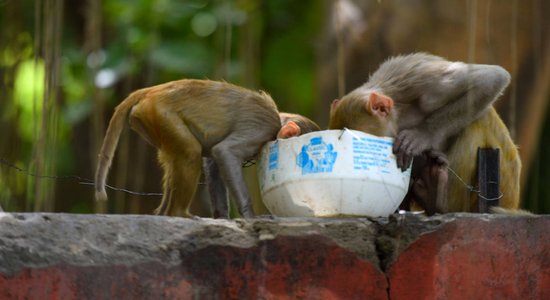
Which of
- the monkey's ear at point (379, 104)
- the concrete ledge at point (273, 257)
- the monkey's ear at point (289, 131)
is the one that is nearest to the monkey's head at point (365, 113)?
the monkey's ear at point (379, 104)

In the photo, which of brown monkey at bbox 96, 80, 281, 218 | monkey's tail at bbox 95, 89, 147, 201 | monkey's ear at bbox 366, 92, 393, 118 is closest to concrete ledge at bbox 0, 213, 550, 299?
monkey's ear at bbox 366, 92, 393, 118

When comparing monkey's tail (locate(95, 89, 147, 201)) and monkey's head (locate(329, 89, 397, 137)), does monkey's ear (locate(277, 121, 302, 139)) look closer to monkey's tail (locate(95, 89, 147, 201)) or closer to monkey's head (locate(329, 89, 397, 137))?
monkey's head (locate(329, 89, 397, 137))

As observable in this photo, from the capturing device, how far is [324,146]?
3.63 metres

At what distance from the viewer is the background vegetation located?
6.85 meters

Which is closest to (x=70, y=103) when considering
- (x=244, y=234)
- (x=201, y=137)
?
(x=201, y=137)

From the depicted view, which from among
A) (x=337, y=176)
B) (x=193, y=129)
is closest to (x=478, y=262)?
(x=337, y=176)

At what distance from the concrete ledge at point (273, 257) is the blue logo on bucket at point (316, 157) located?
0.30 meters

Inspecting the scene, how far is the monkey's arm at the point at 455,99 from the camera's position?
4.46m

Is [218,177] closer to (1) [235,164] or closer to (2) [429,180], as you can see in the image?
(1) [235,164]

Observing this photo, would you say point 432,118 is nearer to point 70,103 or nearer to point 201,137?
point 201,137

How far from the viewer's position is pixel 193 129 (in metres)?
4.51

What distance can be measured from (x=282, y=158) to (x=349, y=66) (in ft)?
12.3

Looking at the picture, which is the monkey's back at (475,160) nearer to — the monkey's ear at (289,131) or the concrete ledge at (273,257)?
the monkey's ear at (289,131)

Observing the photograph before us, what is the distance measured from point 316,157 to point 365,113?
0.57 m
